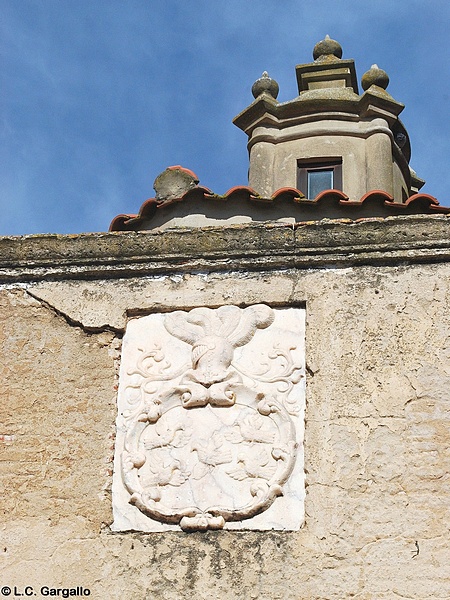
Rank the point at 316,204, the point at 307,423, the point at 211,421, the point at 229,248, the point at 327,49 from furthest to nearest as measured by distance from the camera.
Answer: the point at 327,49
the point at 316,204
the point at 229,248
the point at 211,421
the point at 307,423

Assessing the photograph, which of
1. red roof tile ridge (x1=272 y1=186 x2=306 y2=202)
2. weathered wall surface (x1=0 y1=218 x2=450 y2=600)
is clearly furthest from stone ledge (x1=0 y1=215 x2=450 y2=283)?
red roof tile ridge (x1=272 y1=186 x2=306 y2=202)

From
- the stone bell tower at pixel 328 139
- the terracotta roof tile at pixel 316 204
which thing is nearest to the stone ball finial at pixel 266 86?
the stone bell tower at pixel 328 139

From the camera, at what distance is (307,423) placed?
5164 mm

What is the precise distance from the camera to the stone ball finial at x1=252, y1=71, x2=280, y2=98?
11.8 m

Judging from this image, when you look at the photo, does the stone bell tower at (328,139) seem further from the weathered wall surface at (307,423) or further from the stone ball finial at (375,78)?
the weathered wall surface at (307,423)

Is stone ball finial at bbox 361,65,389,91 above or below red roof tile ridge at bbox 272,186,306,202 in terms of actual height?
above

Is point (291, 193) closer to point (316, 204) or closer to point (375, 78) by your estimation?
point (316, 204)

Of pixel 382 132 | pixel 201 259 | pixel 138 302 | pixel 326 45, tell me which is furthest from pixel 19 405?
pixel 326 45

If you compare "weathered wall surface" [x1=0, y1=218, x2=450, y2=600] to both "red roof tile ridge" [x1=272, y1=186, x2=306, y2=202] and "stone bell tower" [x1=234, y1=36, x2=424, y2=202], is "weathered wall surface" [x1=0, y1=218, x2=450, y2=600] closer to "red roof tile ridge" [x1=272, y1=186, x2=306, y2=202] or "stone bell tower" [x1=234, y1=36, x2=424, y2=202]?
"red roof tile ridge" [x1=272, y1=186, x2=306, y2=202]

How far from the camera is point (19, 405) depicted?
214 inches

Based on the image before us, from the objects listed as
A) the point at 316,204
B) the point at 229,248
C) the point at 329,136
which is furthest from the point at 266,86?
the point at 229,248

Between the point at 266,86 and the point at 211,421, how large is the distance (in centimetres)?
707

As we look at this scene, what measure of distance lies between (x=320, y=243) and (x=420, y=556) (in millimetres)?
1576

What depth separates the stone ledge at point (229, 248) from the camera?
554 centimetres
